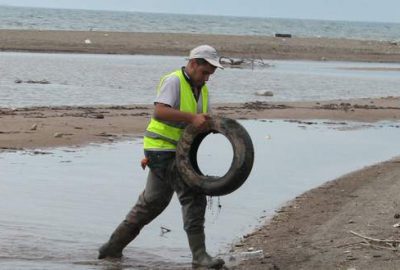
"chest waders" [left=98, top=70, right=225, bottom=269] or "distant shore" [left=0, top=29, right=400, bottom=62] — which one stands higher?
"distant shore" [left=0, top=29, right=400, bottom=62]

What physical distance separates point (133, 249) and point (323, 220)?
79.4 inches

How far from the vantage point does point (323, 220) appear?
931cm

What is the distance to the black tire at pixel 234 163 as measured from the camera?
739 centimetres

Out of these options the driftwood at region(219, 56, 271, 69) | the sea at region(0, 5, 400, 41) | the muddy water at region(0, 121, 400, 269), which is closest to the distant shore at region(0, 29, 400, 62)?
the driftwood at region(219, 56, 271, 69)

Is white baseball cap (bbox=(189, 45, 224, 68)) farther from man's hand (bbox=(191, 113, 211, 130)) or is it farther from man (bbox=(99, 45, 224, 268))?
man's hand (bbox=(191, 113, 211, 130))

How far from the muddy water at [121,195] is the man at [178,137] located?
435mm

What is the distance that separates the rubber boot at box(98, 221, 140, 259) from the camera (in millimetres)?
7934

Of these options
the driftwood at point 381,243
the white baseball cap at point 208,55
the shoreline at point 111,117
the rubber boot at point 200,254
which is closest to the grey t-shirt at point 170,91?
the white baseball cap at point 208,55

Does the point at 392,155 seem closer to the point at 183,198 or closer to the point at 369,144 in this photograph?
the point at 369,144

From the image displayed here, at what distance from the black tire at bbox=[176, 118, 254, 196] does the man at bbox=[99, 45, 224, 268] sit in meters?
0.09

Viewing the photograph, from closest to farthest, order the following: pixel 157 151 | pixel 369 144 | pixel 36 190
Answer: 1. pixel 157 151
2. pixel 36 190
3. pixel 369 144

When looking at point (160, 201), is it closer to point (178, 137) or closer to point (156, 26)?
point (178, 137)

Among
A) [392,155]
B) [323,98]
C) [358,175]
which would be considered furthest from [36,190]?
[323,98]

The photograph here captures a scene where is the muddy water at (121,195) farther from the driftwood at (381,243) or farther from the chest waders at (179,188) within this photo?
the driftwood at (381,243)
